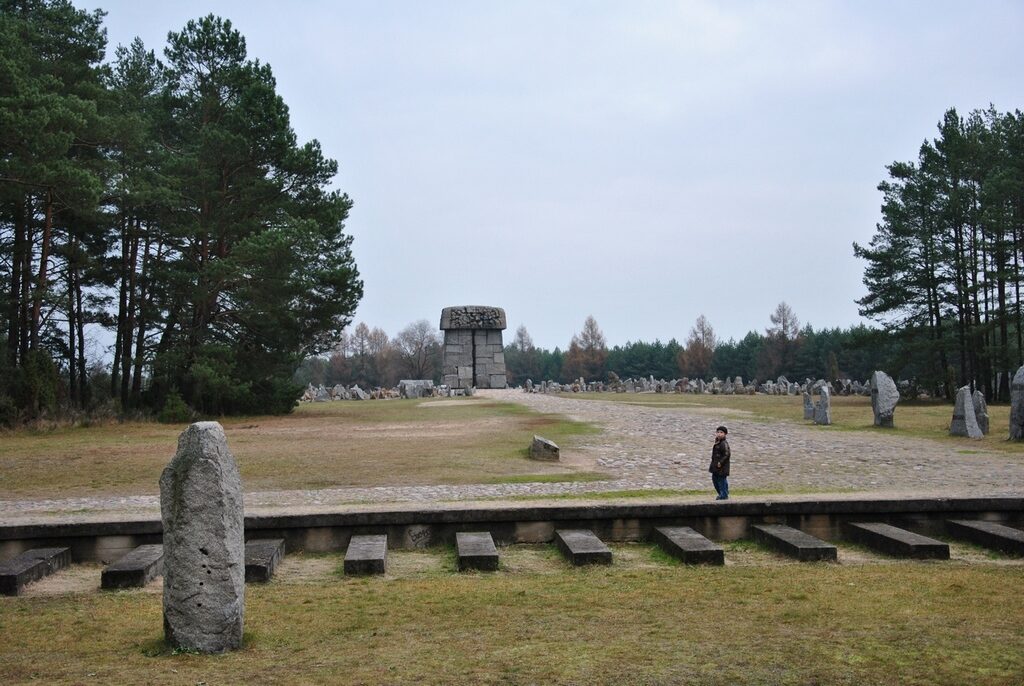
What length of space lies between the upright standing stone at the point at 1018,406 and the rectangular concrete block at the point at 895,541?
11.6 metres

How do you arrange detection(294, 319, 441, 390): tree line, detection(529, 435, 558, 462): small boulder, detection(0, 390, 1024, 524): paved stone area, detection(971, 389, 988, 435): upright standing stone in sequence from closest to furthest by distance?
detection(0, 390, 1024, 524): paved stone area < detection(529, 435, 558, 462): small boulder < detection(971, 389, 988, 435): upright standing stone < detection(294, 319, 441, 390): tree line

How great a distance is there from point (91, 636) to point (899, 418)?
25.9 meters

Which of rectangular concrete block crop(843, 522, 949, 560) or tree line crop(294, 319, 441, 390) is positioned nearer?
rectangular concrete block crop(843, 522, 949, 560)

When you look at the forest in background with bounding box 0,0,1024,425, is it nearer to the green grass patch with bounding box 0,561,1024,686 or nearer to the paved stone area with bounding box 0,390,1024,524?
the paved stone area with bounding box 0,390,1024,524

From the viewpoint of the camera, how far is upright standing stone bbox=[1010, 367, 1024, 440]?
1817 cm

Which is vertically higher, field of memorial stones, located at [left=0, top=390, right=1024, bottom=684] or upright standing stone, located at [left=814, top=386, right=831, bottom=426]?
upright standing stone, located at [left=814, top=386, right=831, bottom=426]

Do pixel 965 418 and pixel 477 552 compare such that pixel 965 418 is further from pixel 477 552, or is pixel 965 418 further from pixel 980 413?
pixel 477 552

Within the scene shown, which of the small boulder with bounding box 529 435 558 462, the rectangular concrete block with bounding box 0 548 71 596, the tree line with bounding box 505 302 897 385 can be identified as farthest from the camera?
the tree line with bounding box 505 302 897 385

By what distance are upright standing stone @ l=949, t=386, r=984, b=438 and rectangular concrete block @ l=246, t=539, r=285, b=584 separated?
664 inches

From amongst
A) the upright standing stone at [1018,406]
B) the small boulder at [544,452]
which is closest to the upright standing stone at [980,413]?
the upright standing stone at [1018,406]

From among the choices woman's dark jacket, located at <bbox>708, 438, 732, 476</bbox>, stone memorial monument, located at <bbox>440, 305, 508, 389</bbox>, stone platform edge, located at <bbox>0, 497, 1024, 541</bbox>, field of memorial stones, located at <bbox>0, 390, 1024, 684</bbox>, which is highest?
stone memorial monument, located at <bbox>440, 305, 508, 389</bbox>

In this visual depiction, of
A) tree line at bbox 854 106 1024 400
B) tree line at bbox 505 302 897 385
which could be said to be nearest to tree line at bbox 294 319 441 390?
tree line at bbox 505 302 897 385

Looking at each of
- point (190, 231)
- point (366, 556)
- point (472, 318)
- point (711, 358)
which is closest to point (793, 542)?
point (366, 556)

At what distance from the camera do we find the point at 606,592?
6430 mm
